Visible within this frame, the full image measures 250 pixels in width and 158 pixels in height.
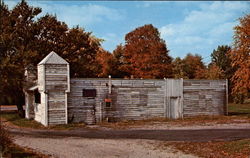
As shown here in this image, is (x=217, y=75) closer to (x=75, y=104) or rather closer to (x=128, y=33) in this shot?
(x=128, y=33)

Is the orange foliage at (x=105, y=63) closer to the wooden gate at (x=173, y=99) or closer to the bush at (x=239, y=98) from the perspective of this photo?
the bush at (x=239, y=98)

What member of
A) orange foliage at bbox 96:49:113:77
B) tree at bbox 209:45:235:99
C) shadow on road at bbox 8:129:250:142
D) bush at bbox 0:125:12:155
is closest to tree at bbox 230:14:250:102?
shadow on road at bbox 8:129:250:142

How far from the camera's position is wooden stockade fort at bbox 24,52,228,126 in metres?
26.7

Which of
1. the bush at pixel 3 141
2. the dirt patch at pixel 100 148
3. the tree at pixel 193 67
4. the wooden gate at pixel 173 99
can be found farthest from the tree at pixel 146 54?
the bush at pixel 3 141

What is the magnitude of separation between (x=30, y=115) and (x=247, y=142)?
857 inches

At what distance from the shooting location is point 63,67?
88.4 ft

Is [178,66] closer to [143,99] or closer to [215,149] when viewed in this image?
[143,99]

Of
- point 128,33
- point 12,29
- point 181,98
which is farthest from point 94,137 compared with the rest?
point 128,33

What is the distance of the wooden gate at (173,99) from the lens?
3084 cm

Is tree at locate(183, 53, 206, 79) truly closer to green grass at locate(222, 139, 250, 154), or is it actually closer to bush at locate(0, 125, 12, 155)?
green grass at locate(222, 139, 250, 154)

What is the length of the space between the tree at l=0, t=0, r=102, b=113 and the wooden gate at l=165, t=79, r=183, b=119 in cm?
1195

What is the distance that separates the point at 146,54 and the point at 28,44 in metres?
24.5

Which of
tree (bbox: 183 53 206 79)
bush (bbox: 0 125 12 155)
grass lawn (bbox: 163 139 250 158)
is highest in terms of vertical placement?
tree (bbox: 183 53 206 79)

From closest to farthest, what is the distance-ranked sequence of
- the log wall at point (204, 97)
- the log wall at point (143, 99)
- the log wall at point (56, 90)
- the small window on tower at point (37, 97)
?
the log wall at point (56, 90) → the log wall at point (143, 99) → the small window on tower at point (37, 97) → the log wall at point (204, 97)
